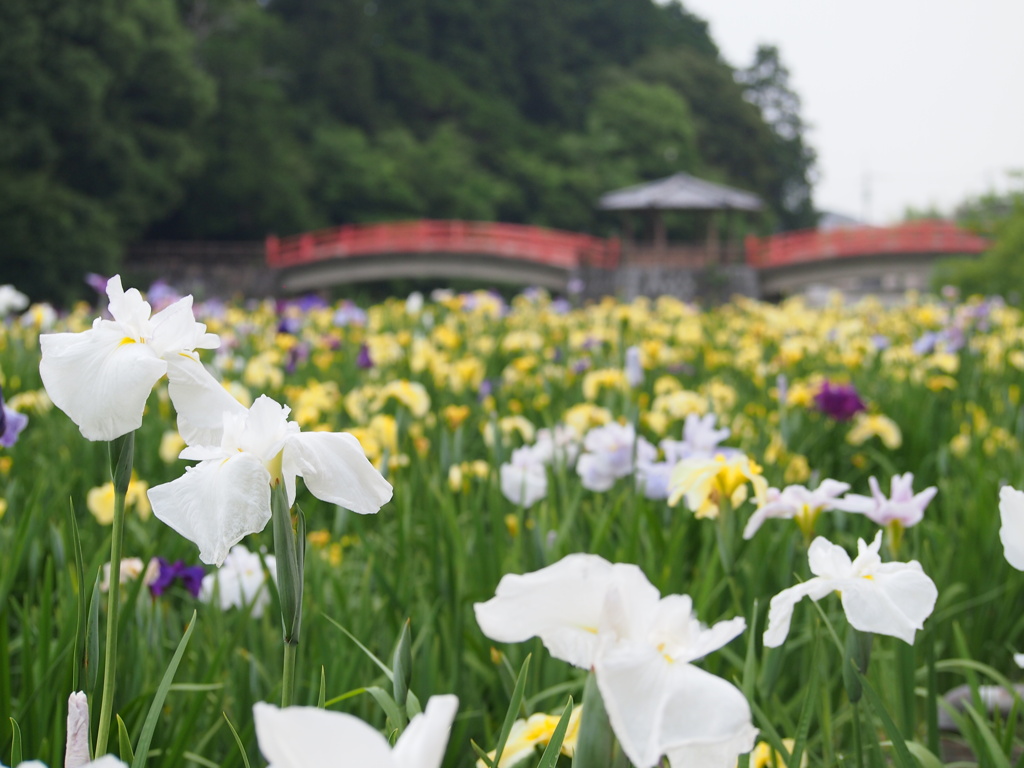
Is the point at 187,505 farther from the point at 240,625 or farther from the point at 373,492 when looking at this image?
the point at 240,625

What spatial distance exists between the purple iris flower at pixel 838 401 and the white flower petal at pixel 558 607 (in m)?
1.97

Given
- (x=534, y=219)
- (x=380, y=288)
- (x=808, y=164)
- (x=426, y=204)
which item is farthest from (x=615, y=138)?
(x=808, y=164)

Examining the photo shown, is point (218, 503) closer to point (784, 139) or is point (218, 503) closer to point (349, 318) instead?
point (349, 318)

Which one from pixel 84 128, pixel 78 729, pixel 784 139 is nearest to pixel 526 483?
pixel 78 729

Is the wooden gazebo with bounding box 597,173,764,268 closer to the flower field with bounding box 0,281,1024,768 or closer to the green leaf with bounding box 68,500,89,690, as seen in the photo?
the flower field with bounding box 0,281,1024,768

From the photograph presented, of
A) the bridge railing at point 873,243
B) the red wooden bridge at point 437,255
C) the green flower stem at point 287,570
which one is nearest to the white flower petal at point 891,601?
the green flower stem at point 287,570

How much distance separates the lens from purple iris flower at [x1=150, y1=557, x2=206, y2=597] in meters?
1.18

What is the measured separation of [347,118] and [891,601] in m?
26.4

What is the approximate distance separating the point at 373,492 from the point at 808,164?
4245cm

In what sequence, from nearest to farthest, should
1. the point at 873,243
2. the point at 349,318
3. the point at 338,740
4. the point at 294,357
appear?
the point at 338,740
the point at 294,357
the point at 349,318
the point at 873,243

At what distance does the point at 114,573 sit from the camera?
543 millimetres

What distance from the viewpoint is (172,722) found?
1.05 meters

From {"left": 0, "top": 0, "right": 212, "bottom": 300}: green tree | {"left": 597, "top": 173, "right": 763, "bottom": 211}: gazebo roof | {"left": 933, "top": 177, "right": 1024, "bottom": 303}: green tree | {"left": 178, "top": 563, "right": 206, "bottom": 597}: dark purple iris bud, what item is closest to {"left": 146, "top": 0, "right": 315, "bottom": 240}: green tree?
{"left": 0, "top": 0, "right": 212, "bottom": 300}: green tree

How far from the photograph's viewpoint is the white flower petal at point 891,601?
615 millimetres
